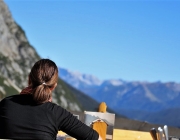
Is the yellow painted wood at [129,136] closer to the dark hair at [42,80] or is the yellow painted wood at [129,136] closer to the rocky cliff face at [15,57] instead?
the dark hair at [42,80]

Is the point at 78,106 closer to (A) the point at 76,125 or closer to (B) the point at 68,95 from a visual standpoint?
(B) the point at 68,95

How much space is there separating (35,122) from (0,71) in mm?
151285

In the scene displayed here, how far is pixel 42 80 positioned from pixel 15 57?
160950 millimetres

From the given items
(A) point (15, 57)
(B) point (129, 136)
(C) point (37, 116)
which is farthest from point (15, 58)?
A: (C) point (37, 116)

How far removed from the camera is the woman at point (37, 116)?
367cm

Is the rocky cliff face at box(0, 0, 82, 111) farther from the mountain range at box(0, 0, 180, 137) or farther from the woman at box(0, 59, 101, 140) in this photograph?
the woman at box(0, 59, 101, 140)

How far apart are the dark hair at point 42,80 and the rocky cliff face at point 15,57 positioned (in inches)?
5376

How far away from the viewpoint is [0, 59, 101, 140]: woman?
3.67 meters

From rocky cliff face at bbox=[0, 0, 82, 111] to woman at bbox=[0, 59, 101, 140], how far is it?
13641 cm

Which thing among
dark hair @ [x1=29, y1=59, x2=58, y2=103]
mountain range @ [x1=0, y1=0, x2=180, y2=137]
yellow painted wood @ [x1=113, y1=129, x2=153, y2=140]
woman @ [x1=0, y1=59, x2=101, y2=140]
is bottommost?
woman @ [x1=0, y1=59, x2=101, y2=140]

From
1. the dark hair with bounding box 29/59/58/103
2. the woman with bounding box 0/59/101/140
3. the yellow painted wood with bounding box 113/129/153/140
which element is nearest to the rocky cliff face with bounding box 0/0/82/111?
the yellow painted wood with bounding box 113/129/153/140

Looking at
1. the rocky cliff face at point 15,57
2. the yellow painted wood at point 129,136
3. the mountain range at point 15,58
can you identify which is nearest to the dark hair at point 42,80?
the yellow painted wood at point 129,136

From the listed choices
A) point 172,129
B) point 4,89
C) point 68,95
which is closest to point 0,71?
point 4,89

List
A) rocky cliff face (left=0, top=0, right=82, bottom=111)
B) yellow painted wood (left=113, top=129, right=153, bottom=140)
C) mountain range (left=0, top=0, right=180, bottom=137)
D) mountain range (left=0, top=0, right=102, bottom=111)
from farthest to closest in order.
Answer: mountain range (left=0, top=0, right=102, bottom=111), rocky cliff face (left=0, top=0, right=82, bottom=111), mountain range (left=0, top=0, right=180, bottom=137), yellow painted wood (left=113, top=129, right=153, bottom=140)
